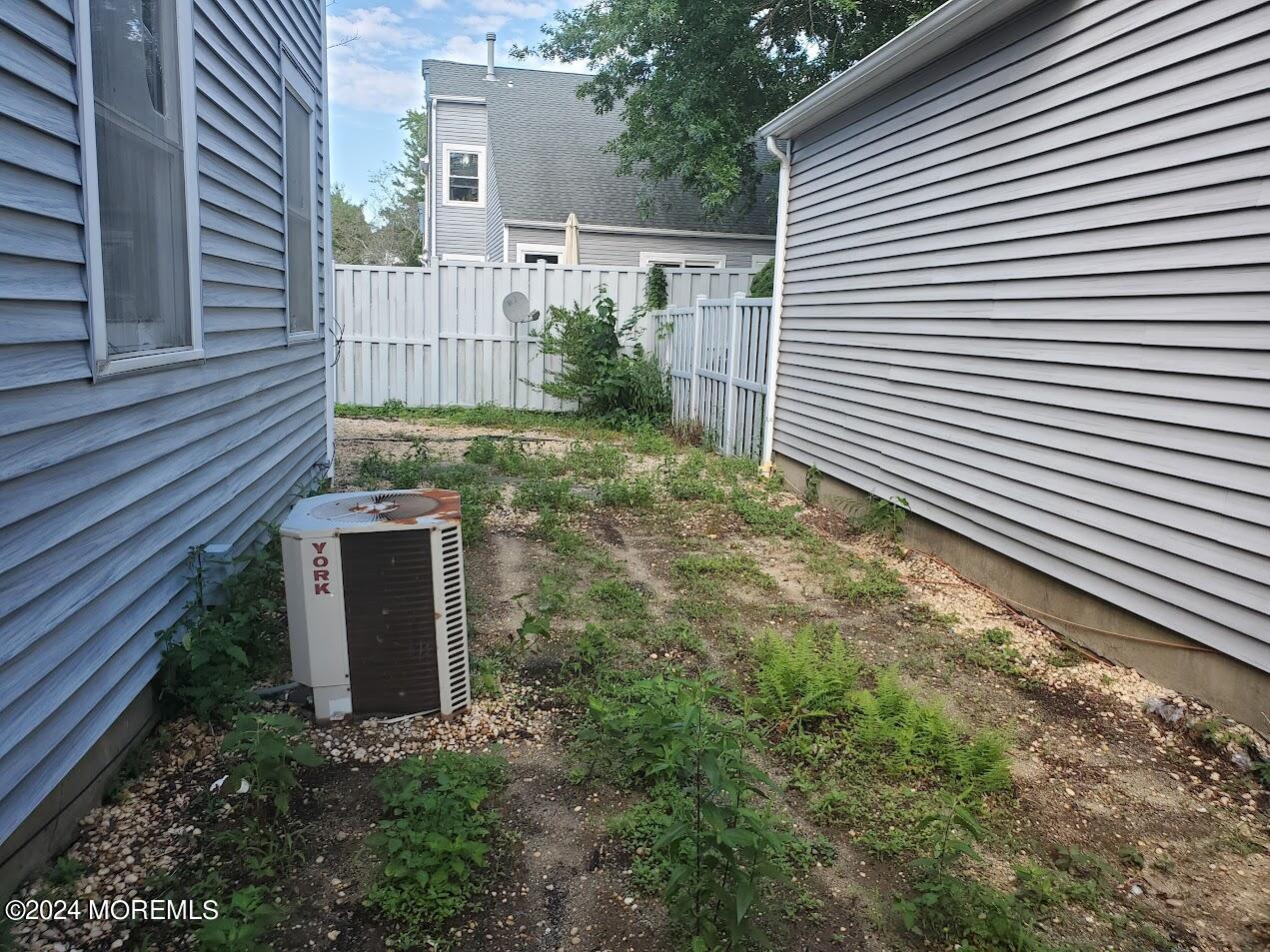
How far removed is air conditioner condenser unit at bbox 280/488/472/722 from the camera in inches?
106

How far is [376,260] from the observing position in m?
37.7

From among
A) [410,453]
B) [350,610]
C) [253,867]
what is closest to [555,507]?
[410,453]

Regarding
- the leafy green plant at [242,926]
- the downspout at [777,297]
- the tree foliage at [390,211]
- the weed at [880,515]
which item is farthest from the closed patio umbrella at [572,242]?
the tree foliage at [390,211]

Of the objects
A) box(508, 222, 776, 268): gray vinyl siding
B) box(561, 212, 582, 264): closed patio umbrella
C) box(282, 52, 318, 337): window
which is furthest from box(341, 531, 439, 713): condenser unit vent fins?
box(508, 222, 776, 268): gray vinyl siding

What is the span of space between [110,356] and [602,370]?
8.50m

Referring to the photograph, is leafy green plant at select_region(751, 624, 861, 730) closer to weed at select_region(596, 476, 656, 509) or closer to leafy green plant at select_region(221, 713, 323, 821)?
leafy green plant at select_region(221, 713, 323, 821)

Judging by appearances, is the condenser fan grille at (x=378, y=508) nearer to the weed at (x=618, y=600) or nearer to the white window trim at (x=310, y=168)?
the weed at (x=618, y=600)

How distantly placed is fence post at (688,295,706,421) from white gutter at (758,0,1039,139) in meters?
2.60

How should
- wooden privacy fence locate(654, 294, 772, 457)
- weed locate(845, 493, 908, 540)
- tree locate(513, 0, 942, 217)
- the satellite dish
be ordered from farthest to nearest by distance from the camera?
tree locate(513, 0, 942, 217) < the satellite dish < wooden privacy fence locate(654, 294, 772, 457) < weed locate(845, 493, 908, 540)

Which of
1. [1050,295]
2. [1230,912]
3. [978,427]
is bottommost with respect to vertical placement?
[1230,912]

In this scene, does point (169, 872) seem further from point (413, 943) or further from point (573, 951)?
point (573, 951)

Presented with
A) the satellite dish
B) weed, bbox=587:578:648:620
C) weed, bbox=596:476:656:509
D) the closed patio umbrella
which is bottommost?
weed, bbox=587:578:648:620

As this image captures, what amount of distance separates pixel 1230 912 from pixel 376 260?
130ft

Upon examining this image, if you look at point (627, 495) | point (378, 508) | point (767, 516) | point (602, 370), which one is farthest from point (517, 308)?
point (378, 508)
